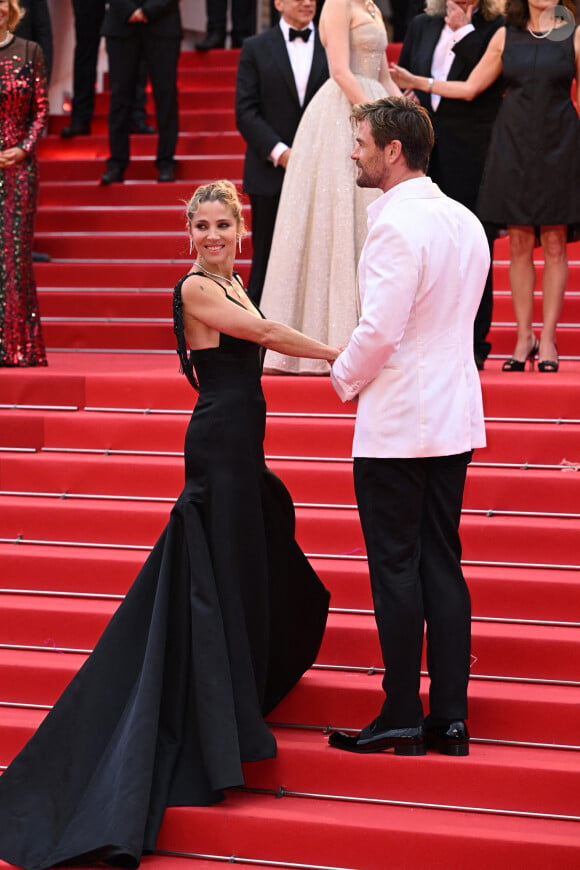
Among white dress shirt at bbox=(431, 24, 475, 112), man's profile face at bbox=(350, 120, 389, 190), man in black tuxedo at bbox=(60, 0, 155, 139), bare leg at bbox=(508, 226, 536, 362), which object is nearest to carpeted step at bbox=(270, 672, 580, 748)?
man's profile face at bbox=(350, 120, 389, 190)

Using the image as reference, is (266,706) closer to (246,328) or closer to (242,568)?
(242,568)

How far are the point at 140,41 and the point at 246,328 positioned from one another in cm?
492

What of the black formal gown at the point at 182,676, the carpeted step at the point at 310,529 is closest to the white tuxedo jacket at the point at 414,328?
the black formal gown at the point at 182,676

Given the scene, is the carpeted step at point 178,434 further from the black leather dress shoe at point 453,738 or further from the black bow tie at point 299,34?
the black bow tie at point 299,34

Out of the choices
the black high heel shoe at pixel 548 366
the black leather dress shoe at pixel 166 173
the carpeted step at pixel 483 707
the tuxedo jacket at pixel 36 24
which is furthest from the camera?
the tuxedo jacket at pixel 36 24

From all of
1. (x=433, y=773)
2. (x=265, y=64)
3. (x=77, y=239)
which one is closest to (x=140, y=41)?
(x=77, y=239)

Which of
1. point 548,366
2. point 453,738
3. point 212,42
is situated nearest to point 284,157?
point 548,366

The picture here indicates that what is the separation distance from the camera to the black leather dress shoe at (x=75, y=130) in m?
9.24

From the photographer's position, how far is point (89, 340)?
7.45 metres

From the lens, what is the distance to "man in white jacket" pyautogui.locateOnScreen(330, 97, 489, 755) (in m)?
3.64

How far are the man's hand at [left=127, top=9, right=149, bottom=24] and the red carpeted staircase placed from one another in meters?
2.10

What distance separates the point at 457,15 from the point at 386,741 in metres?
3.54

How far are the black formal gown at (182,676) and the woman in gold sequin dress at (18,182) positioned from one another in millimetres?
2749

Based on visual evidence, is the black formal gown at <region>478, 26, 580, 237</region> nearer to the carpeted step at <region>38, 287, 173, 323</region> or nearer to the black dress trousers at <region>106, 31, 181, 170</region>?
the carpeted step at <region>38, 287, 173, 323</region>
